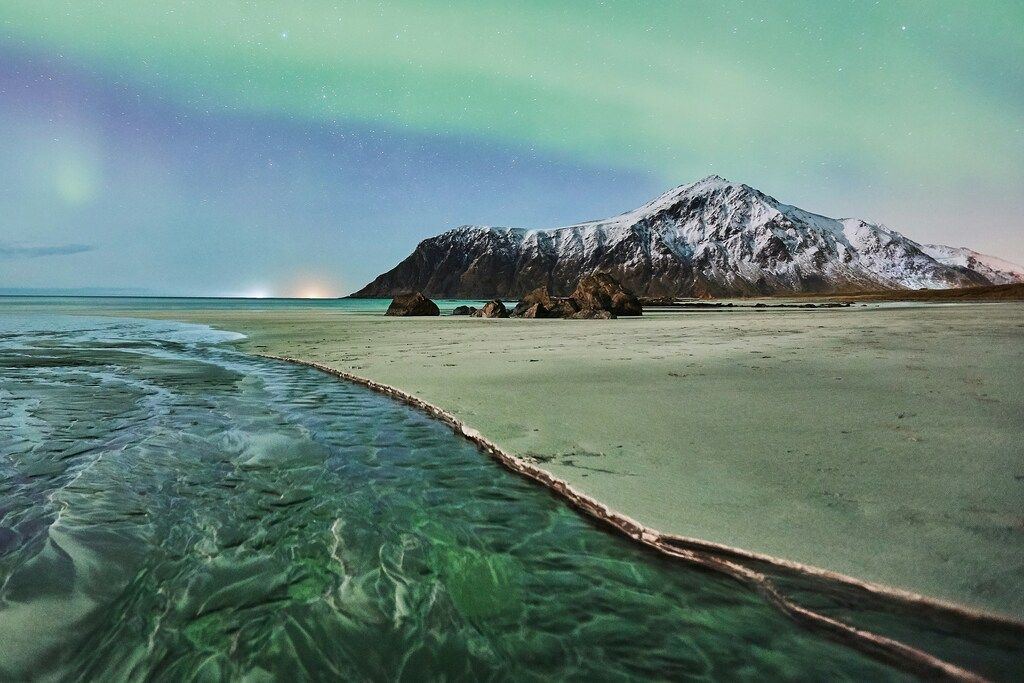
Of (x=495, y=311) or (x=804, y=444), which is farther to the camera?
(x=495, y=311)

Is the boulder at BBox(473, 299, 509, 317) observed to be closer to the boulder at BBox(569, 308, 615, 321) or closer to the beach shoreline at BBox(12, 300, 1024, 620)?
the boulder at BBox(569, 308, 615, 321)

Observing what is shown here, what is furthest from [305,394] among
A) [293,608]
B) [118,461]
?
[293,608]

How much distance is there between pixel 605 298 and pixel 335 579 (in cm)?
3072

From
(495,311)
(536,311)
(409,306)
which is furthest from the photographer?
(409,306)

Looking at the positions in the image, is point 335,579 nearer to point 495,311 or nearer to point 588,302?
point 588,302

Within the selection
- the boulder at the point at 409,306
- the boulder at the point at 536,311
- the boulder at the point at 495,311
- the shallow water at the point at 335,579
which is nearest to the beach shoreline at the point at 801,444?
the shallow water at the point at 335,579

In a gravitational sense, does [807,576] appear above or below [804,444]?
below

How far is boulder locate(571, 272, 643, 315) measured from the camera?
105ft

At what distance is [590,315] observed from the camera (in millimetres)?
30656

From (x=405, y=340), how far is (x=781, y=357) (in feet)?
37.8

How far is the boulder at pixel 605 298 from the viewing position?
3206 cm

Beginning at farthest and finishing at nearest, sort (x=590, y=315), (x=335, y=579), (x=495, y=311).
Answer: (x=495, y=311), (x=590, y=315), (x=335, y=579)

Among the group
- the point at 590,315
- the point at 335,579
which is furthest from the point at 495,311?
the point at 335,579

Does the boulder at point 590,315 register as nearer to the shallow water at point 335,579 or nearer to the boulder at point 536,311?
the boulder at point 536,311
